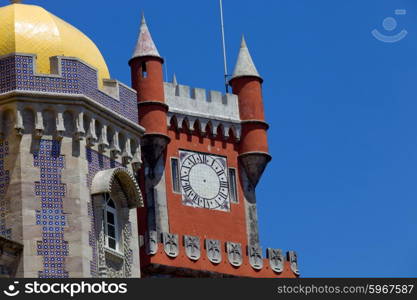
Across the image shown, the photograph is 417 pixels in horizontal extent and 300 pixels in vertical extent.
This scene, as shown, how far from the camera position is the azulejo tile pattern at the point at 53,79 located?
44.1 m

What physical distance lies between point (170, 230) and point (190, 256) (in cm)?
141

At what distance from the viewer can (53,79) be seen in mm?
44438

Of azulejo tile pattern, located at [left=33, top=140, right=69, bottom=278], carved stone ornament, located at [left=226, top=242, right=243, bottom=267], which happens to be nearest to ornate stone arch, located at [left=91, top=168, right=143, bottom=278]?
azulejo tile pattern, located at [left=33, top=140, right=69, bottom=278]

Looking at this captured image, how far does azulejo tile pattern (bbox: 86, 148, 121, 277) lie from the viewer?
43.5 meters

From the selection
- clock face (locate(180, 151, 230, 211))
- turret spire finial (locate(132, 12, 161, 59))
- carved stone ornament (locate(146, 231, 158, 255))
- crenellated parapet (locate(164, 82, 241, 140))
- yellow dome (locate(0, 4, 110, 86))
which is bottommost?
carved stone ornament (locate(146, 231, 158, 255))

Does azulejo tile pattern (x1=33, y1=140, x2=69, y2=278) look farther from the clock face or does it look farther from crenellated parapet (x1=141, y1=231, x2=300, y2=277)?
the clock face

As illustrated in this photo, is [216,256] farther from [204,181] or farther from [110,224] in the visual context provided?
[110,224]

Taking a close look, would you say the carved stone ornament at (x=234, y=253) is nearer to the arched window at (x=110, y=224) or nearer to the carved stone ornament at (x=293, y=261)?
the carved stone ornament at (x=293, y=261)

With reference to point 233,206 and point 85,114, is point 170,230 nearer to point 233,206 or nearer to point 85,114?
point 233,206

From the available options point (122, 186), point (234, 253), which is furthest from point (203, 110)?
point (122, 186)

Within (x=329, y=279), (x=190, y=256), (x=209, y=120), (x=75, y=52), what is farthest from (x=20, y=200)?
(x=209, y=120)

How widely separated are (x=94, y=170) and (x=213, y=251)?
544 inches

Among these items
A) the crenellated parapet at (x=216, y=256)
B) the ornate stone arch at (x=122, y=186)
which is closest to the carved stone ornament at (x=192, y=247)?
the crenellated parapet at (x=216, y=256)

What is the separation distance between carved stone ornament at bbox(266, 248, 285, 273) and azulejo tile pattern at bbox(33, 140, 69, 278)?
666 inches
